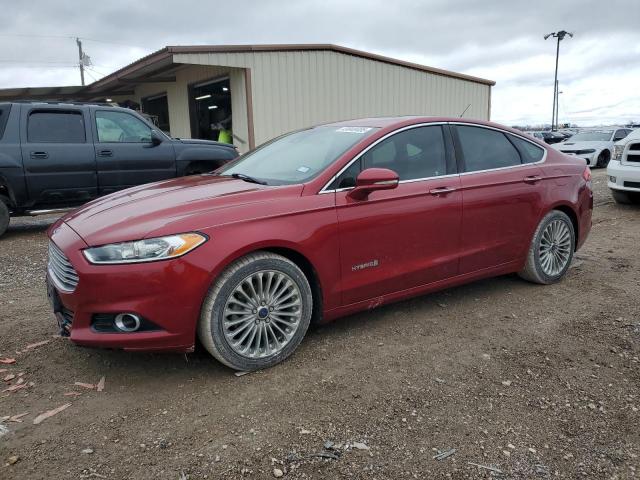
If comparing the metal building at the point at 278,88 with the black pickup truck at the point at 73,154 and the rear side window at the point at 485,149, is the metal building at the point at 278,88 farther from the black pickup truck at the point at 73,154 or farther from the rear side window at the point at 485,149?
the rear side window at the point at 485,149

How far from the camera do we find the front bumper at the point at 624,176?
28.9 feet

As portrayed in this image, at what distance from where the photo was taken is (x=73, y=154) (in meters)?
7.63

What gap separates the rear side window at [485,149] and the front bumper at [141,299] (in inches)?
96.5

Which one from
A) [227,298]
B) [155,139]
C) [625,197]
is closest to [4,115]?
[155,139]

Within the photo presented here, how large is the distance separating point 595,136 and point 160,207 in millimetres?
20948

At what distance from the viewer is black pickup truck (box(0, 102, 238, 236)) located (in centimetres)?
733

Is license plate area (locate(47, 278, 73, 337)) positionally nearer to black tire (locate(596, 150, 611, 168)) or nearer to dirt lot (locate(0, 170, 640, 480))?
dirt lot (locate(0, 170, 640, 480))

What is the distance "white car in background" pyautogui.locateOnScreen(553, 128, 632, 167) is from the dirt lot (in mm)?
16432

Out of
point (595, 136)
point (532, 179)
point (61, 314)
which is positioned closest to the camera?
point (61, 314)

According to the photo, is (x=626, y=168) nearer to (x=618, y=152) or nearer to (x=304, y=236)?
(x=618, y=152)

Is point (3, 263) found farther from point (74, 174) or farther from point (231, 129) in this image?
point (231, 129)

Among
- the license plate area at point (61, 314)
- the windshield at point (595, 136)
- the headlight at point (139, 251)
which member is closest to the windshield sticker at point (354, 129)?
the headlight at point (139, 251)

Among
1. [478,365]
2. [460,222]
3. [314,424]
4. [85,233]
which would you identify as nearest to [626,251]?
[460,222]

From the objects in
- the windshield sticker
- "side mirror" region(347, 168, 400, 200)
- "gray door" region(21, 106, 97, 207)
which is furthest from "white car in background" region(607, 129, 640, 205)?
"gray door" region(21, 106, 97, 207)
